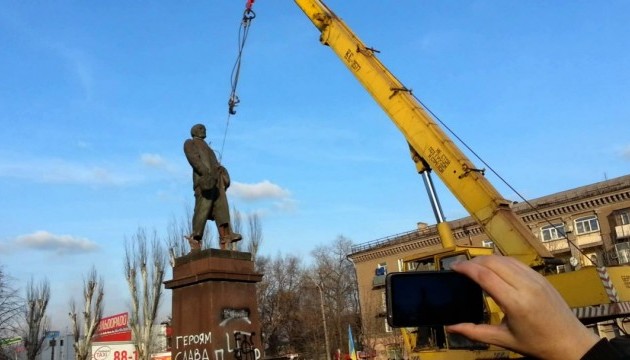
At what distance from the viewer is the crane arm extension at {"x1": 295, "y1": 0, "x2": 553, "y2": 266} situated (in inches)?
398

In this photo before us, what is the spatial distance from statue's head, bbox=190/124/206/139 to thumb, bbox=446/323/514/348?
963 centimetres

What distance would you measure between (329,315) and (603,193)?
26598 mm

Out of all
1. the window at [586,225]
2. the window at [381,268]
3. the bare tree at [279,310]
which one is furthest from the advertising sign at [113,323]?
the window at [586,225]

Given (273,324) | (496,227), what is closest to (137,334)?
(273,324)

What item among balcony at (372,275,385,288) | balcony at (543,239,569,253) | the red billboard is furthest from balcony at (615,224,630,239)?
the red billboard

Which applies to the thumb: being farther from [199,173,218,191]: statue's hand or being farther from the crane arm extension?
[199,173,218,191]: statue's hand

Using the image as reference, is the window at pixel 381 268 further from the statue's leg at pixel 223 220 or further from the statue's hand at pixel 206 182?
the statue's hand at pixel 206 182

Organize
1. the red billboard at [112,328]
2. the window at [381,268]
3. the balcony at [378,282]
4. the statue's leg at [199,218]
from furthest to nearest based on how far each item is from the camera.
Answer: the red billboard at [112,328], the window at [381,268], the statue's leg at [199,218], the balcony at [378,282]

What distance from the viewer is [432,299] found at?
1609mm

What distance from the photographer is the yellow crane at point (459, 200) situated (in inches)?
316

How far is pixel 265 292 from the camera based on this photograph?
5550 cm

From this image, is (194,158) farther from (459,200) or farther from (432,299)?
(432,299)

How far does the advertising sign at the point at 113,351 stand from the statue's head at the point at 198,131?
30.9 metres

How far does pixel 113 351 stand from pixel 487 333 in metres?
40.6
